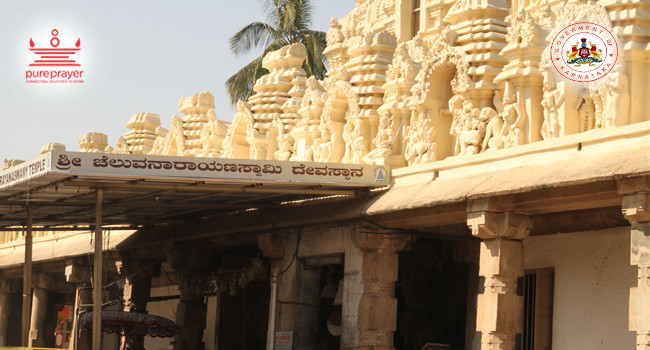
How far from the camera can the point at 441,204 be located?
1366cm

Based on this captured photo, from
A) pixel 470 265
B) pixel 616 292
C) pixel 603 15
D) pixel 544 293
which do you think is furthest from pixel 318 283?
pixel 603 15

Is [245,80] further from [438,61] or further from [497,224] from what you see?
[497,224]

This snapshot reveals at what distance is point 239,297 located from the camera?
2247 cm

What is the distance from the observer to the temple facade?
41.9 ft

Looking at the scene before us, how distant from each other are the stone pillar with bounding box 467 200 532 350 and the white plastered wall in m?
1.69

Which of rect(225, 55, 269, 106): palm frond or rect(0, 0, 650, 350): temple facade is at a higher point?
rect(225, 55, 269, 106): palm frond

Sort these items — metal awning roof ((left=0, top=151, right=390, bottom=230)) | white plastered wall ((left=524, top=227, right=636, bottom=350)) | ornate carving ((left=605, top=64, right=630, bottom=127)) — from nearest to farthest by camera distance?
ornate carving ((left=605, top=64, right=630, bottom=127)), metal awning roof ((left=0, top=151, right=390, bottom=230)), white plastered wall ((left=524, top=227, right=636, bottom=350))

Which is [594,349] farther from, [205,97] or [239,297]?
[205,97]

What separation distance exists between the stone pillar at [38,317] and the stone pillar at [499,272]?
55.6 ft

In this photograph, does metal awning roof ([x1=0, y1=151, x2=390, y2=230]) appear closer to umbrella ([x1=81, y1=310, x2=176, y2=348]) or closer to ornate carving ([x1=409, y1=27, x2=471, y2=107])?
ornate carving ([x1=409, y1=27, x2=471, y2=107])

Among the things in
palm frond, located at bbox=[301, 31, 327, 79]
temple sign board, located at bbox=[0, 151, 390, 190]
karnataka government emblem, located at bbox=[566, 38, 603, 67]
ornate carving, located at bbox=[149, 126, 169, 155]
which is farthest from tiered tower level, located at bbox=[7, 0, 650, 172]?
palm frond, located at bbox=[301, 31, 327, 79]

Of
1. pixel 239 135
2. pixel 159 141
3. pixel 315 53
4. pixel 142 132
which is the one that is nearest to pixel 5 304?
pixel 142 132

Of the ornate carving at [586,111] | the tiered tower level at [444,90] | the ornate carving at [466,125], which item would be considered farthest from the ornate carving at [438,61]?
the ornate carving at [586,111]

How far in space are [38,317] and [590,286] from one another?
16.9m
